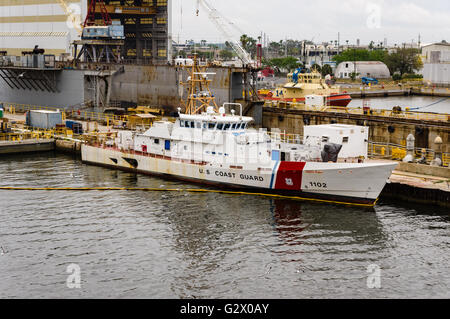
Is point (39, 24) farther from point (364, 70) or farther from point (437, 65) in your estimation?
point (437, 65)

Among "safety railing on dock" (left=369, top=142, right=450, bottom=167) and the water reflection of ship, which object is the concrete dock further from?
"safety railing on dock" (left=369, top=142, right=450, bottom=167)

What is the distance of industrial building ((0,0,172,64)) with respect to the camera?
7700 centimetres

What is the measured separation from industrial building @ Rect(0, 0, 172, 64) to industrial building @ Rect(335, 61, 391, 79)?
74.5 meters

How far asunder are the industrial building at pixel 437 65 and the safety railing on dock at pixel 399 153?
99.1 metres

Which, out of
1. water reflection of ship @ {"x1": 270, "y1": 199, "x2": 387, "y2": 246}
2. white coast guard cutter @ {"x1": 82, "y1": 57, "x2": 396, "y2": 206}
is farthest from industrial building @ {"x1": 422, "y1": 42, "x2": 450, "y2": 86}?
water reflection of ship @ {"x1": 270, "y1": 199, "x2": 387, "y2": 246}

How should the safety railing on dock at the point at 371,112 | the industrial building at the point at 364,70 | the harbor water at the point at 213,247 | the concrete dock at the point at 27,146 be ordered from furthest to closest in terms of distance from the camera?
the industrial building at the point at 364,70 < the concrete dock at the point at 27,146 < the safety railing on dock at the point at 371,112 < the harbor water at the point at 213,247

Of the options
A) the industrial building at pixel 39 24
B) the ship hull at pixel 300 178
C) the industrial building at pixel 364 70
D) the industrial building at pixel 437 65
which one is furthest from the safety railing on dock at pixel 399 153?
the industrial building at pixel 364 70

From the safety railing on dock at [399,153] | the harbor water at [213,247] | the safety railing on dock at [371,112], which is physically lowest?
the harbor water at [213,247]

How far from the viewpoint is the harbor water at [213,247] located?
80.1 feet

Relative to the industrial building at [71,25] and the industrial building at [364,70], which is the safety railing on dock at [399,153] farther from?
the industrial building at [364,70]

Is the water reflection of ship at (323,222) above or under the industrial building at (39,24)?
under

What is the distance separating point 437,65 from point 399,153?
109623 mm

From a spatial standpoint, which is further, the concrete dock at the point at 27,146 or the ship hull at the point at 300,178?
the concrete dock at the point at 27,146

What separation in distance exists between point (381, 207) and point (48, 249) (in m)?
19.6
